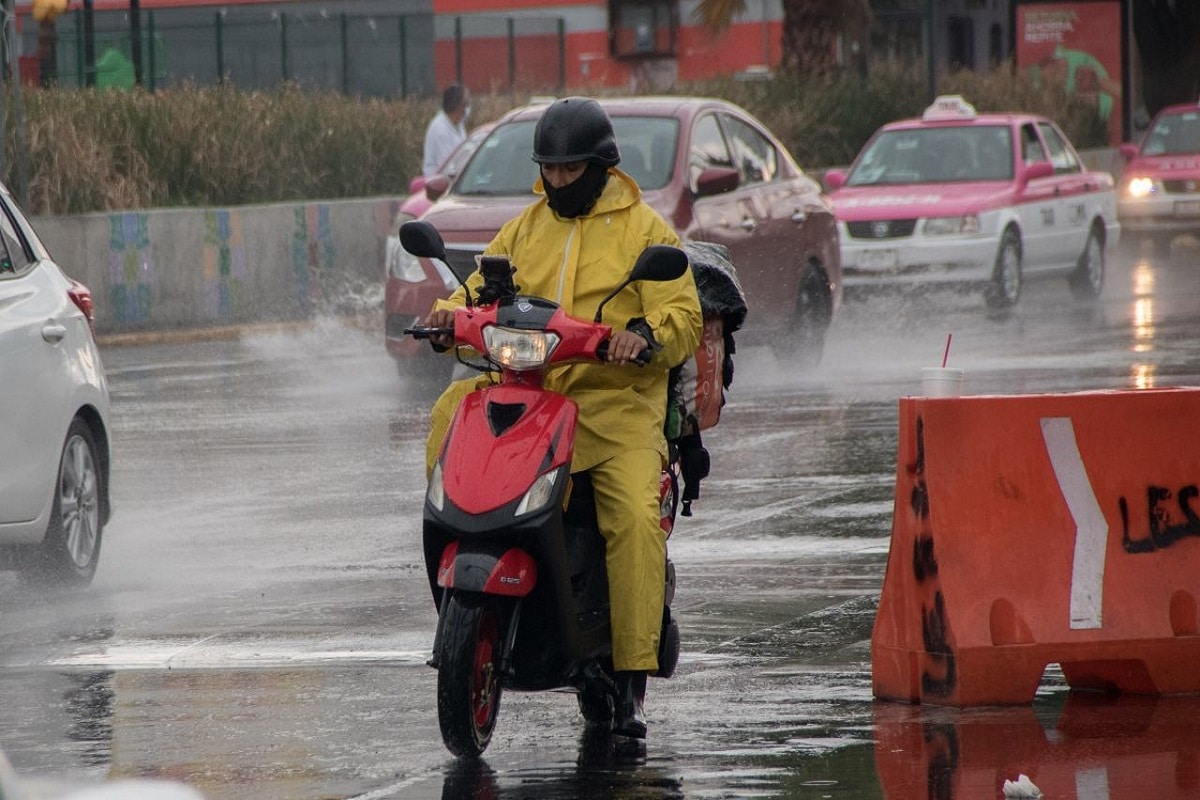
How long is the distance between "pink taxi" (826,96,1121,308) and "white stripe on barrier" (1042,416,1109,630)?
14.6m

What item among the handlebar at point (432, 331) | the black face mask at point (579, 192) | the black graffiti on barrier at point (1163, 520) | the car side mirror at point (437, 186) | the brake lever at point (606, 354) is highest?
the black face mask at point (579, 192)

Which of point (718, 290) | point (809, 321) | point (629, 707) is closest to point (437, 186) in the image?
point (809, 321)

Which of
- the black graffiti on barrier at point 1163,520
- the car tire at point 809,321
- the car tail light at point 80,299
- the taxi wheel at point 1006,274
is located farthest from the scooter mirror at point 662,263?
the taxi wheel at point 1006,274

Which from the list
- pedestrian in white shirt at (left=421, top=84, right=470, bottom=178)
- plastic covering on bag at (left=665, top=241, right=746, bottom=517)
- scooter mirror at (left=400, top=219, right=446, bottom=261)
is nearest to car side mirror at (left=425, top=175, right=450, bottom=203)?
pedestrian in white shirt at (left=421, top=84, right=470, bottom=178)

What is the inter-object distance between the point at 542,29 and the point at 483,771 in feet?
119

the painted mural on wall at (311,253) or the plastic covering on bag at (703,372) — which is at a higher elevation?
the plastic covering on bag at (703,372)

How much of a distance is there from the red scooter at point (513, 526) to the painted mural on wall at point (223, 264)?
17.6m

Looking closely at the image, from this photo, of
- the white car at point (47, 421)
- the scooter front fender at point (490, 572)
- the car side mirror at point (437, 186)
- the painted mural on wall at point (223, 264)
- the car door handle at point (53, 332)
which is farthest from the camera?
the painted mural on wall at point (223, 264)

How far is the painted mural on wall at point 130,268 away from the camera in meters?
22.7

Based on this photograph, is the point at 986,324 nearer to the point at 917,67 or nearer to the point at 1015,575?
the point at 1015,575

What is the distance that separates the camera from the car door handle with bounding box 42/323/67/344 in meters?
9.39

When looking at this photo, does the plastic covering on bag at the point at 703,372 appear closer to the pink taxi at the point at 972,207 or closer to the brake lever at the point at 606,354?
the brake lever at the point at 606,354

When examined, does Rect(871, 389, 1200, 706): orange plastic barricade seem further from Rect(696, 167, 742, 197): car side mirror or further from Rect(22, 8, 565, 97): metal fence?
Rect(22, 8, 565, 97): metal fence

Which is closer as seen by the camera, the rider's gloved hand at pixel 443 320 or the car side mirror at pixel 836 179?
the rider's gloved hand at pixel 443 320
